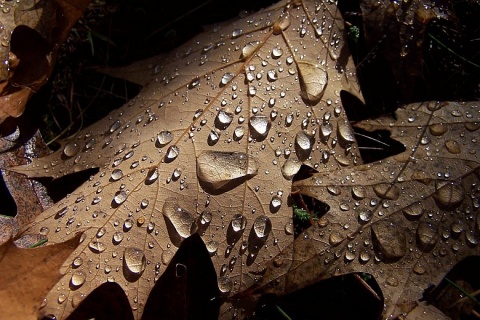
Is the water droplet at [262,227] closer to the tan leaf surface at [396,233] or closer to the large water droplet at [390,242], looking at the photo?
the tan leaf surface at [396,233]

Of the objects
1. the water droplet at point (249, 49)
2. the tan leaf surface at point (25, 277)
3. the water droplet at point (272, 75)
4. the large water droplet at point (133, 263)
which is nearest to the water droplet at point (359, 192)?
the water droplet at point (272, 75)

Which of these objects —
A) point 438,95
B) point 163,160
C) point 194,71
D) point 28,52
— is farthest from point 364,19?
point 28,52

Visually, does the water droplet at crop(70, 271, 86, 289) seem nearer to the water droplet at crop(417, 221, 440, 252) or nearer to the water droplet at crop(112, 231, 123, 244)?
the water droplet at crop(112, 231, 123, 244)

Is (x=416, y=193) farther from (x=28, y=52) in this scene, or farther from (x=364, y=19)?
(x=28, y=52)

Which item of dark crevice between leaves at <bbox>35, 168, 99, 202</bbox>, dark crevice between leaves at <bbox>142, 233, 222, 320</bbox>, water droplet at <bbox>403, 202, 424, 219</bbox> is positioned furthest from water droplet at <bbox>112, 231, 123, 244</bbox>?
water droplet at <bbox>403, 202, 424, 219</bbox>

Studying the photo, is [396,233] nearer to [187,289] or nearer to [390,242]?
[390,242]

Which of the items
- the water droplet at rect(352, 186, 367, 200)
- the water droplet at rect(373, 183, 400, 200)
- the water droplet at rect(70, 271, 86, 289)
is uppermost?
the water droplet at rect(70, 271, 86, 289)
